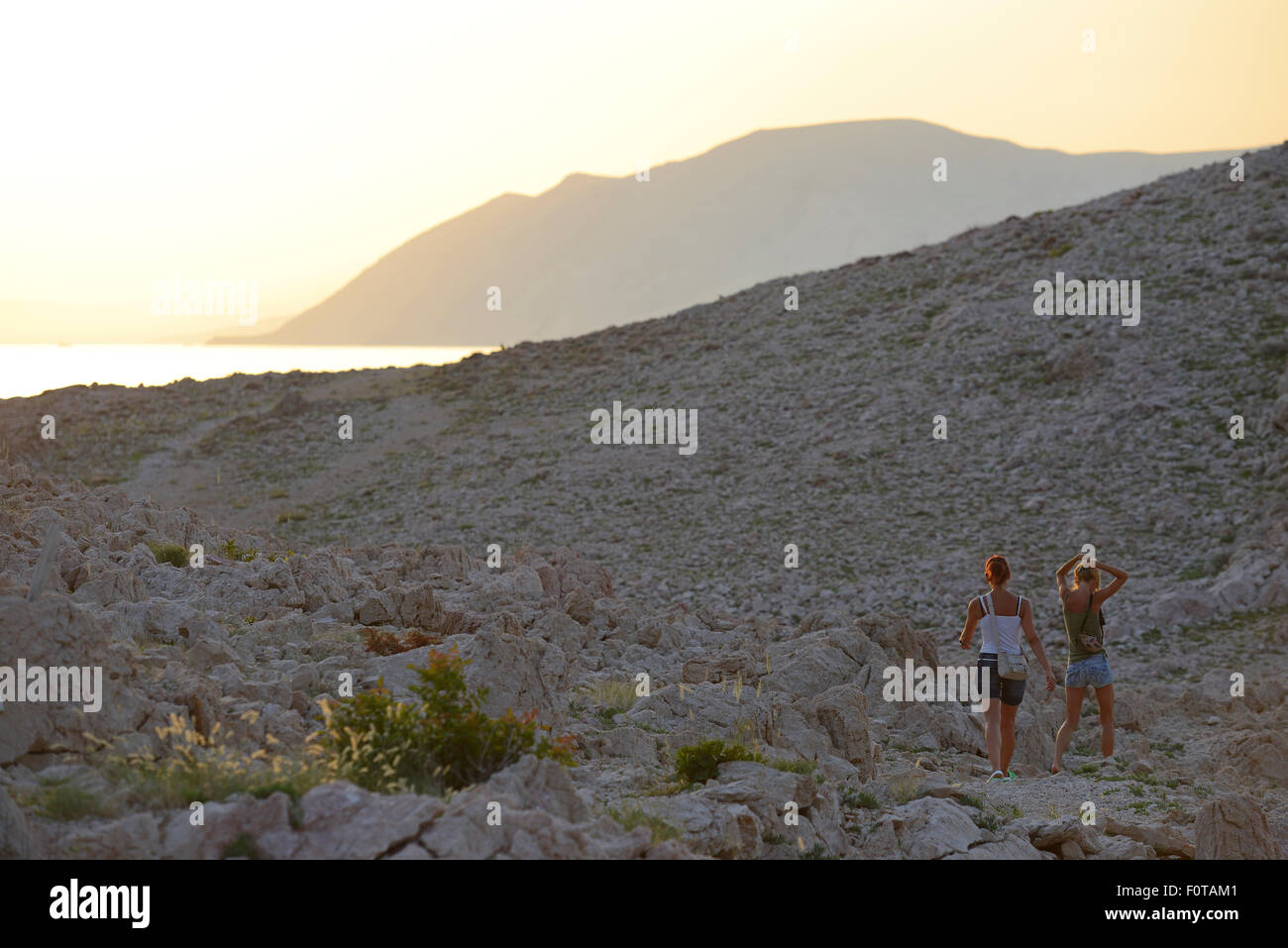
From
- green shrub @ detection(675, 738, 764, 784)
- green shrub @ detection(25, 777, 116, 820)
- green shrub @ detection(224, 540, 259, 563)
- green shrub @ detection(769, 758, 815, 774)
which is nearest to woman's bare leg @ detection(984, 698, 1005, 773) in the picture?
green shrub @ detection(769, 758, 815, 774)

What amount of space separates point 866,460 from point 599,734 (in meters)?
16.8

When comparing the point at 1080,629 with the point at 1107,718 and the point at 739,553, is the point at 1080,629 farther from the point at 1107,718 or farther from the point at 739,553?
the point at 739,553

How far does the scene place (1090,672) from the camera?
12.1 m

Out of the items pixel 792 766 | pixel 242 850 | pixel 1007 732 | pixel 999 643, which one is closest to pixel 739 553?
pixel 1007 732

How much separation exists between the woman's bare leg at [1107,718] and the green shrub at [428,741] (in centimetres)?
A: 704

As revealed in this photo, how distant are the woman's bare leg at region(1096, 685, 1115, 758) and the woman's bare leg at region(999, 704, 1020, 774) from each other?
1680mm

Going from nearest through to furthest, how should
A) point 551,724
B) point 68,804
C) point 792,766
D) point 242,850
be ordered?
point 242,850 < point 68,804 < point 792,766 < point 551,724

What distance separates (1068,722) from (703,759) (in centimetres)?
506

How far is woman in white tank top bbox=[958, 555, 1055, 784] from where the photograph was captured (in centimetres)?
1107

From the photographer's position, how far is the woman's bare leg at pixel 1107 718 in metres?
12.5

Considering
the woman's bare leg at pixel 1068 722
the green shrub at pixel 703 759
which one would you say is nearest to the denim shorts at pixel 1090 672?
the woman's bare leg at pixel 1068 722

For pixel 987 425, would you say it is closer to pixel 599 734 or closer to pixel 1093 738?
pixel 1093 738

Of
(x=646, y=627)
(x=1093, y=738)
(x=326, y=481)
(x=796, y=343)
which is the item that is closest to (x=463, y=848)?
(x=646, y=627)

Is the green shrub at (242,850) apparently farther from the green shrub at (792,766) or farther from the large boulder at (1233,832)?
the large boulder at (1233,832)
